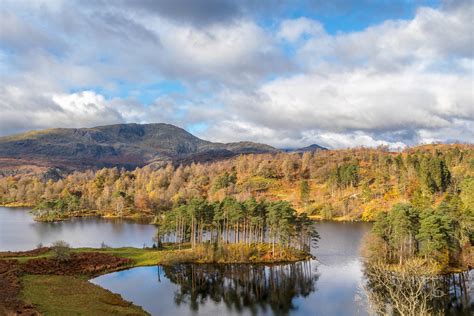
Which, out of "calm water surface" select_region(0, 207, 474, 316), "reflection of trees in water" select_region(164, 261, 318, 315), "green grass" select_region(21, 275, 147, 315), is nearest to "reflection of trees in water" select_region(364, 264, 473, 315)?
"calm water surface" select_region(0, 207, 474, 316)

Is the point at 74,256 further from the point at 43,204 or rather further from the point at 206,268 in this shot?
the point at 43,204

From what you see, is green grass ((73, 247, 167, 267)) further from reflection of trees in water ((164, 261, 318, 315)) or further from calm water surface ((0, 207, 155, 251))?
calm water surface ((0, 207, 155, 251))

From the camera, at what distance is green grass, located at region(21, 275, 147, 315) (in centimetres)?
4959

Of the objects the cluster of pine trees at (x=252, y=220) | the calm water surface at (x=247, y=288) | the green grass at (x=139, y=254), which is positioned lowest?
the calm water surface at (x=247, y=288)

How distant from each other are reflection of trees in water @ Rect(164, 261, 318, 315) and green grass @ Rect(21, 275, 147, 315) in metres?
9.54

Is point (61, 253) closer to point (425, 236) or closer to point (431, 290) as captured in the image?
point (431, 290)

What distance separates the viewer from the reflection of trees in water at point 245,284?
196 ft

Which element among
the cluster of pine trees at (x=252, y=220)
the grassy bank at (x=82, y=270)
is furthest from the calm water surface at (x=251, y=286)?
the cluster of pine trees at (x=252, y=220)

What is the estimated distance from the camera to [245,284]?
2771 inches

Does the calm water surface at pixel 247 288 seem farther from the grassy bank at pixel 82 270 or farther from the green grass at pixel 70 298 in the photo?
the grassy bank at pixel 82 270

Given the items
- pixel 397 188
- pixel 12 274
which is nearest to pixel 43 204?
pixel 12 274

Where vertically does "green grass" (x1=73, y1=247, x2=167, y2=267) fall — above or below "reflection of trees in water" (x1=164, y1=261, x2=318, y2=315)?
above

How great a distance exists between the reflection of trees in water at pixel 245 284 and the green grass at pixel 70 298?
9538mm

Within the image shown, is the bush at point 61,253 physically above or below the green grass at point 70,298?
above
